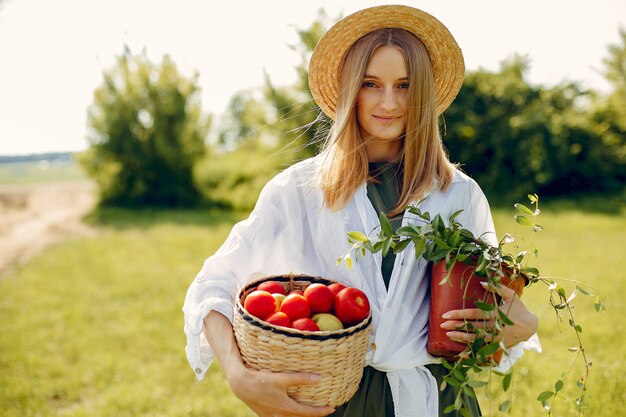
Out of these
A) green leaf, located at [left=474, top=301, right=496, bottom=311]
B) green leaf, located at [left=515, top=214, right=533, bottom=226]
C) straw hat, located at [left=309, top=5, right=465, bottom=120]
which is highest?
straw hat, located at [left=309, top=5, right=465, bottom=120]

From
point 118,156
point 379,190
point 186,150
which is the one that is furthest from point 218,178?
point 379,190

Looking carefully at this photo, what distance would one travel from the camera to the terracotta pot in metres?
1.46

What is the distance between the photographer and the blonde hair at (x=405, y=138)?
183cm

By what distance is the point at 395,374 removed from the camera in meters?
1.66

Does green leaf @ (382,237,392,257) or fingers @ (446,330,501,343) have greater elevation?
green leaf @ (382,237,392,257)

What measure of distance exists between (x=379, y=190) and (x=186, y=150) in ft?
43.4

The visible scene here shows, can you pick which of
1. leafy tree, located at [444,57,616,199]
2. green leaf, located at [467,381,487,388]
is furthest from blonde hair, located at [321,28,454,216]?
leafy tree, located at [444,57,616,199]

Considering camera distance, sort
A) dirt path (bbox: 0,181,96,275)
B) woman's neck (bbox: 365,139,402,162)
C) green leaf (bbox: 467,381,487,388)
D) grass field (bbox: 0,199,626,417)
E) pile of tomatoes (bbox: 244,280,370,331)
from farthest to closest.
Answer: dirt path (bbox: 0,181,96,275), grass field (bbox: 0,199,626,417), woman's neck (bbox: 365,139,402,162), pile of tomatoes (bbox: 244,280,370,331), green leaf (bbox: 467,381,487,388)

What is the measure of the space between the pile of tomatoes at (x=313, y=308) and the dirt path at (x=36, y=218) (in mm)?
7578

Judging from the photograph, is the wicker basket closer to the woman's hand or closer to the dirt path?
the woman's hand

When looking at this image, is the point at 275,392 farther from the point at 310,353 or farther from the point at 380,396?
the point at 380,396

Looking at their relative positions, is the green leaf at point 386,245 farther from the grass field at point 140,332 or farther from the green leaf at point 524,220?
the grass field at point 140,332

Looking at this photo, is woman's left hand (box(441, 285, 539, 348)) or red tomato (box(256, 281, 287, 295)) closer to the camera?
woman's left hand (box(441, 285, 539, 348))

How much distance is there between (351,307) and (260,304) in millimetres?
258
